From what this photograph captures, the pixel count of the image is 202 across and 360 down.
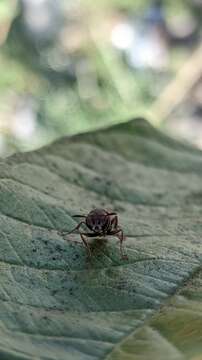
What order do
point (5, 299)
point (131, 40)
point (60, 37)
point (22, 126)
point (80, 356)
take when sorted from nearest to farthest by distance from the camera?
point (80, 356)
point (5, 299)
point (22, 126)
point (60, 37)
point (131, 40)

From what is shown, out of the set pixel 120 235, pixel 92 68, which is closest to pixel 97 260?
pixel 120 235

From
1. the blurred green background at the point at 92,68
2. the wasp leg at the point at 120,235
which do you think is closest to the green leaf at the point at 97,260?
the wasp leg at the point at 120,235

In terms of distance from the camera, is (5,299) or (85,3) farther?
(85,3)

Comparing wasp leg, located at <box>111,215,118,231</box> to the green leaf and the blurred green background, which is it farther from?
the blurred green background

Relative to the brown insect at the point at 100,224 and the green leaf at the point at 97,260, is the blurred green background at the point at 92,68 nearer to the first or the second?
the green leaf at the point at 97,260

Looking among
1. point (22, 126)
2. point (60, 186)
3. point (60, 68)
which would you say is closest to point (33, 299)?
point (60, 186)

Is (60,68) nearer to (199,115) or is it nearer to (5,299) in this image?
(199,115)

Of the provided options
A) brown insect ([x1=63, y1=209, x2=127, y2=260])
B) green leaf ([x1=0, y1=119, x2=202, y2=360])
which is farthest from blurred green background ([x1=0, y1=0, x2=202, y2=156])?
brown insect ([x1=63, y1=209, x2=127, y2=260])

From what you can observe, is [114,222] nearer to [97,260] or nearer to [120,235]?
[120,235]
